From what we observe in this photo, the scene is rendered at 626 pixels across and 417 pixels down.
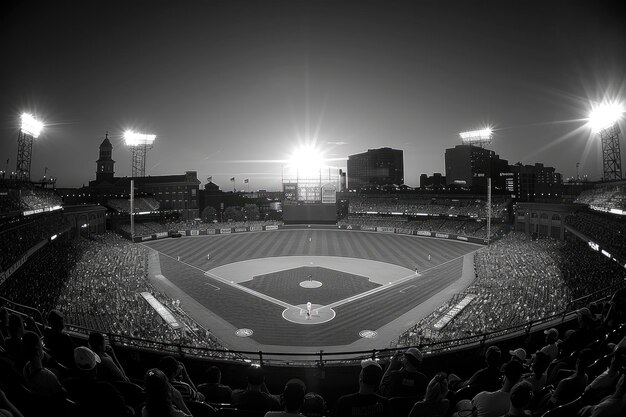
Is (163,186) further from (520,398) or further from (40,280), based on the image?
(520,398)

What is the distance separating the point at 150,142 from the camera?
233 ft

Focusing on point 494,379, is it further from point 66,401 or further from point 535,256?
point 535,256

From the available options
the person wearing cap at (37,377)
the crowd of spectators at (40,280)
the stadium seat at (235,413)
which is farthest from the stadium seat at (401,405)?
the crowd of spectators at (40,280)

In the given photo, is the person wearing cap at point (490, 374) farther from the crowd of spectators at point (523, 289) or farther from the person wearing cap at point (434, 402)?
the crowd of spectators at point (523, 289)

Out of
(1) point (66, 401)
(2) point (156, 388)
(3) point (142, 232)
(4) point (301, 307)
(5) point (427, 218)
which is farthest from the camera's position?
(5) point (427, 218)

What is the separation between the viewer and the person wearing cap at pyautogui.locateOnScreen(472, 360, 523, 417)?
162 inches

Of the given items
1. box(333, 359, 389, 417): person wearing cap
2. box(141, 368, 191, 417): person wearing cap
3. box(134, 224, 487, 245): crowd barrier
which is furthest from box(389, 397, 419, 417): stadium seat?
box(134, 224, 487, 245): crowd barrier

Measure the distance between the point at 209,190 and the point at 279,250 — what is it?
5974 centimetres

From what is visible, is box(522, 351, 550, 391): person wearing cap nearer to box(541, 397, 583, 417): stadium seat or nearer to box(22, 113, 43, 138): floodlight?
box(541, 397, 583, 417): stadium seat

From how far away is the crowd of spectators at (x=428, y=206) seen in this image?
63031mm

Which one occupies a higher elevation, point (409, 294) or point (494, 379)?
point (494, 379)

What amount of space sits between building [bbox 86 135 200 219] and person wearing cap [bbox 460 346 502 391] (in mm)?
84785

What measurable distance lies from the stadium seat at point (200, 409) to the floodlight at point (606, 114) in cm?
5497

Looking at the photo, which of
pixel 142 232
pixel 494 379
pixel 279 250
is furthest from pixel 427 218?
pixel 494 379
